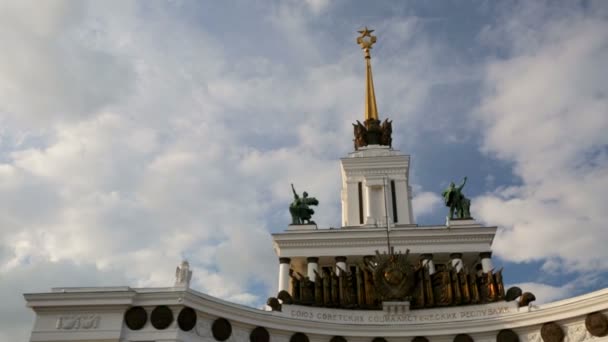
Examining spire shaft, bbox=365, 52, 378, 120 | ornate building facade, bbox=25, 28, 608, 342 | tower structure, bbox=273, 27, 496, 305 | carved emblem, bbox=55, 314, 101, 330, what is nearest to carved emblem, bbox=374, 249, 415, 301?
ornate building facade, bbox=25, 28, 608, 342

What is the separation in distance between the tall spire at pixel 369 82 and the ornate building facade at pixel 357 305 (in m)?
12.4

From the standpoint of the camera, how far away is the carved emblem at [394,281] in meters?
22.4

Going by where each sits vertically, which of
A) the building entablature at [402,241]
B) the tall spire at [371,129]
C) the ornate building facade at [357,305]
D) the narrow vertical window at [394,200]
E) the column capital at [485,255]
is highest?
the tall spire at [371,129]

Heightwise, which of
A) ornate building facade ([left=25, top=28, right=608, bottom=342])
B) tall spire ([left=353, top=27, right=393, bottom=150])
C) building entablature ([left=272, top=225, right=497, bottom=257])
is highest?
tall spire ([left=353, top=27, right=393, bottom=150])

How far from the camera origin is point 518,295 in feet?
70.7

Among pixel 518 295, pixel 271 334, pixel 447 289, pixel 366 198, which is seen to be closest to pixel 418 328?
pixel 447 289

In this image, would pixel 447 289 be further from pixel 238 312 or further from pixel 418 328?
pixel 238 312

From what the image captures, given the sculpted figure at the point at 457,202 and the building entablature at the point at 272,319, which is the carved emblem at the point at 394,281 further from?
the sculpted figure at the point at 457,202

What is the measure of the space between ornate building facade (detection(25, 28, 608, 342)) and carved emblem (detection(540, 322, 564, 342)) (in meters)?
0.03

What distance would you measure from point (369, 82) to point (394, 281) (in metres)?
22.3

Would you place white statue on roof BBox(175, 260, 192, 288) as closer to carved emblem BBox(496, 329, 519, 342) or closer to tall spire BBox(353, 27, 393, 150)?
carved emblem BBox(496, 329, 519, 342)

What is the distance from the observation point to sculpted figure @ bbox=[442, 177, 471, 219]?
3135cm

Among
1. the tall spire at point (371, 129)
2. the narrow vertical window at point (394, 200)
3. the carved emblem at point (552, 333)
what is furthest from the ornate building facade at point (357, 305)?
the tall spire at point (371, 129)

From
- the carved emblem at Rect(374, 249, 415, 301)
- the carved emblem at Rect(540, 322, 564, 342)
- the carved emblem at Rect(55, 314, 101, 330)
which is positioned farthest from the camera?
the carved emblem at Rect(374, 249, 415, 301)
